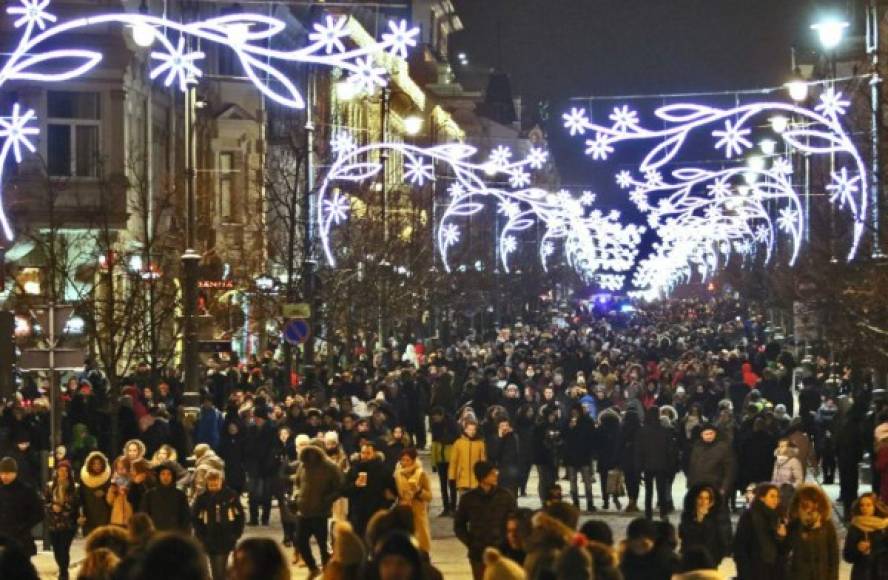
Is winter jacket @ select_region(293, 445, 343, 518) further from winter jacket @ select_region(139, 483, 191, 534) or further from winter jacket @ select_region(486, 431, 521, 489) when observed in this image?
winter jacket @ select_region(486, 431, 521, 489)

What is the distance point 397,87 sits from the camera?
94.9 metres

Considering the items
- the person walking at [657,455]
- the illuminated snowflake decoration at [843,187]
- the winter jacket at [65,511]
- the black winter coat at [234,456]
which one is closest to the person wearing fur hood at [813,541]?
the winter jacket at [65,511]

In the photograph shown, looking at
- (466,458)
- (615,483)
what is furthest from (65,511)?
(615,483)

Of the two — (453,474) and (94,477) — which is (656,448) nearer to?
Answer: (453,474)

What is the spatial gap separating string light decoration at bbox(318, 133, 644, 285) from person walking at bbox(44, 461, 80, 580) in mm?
14653

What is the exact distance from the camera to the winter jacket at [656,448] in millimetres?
27156

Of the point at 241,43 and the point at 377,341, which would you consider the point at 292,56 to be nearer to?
the point at 241,43

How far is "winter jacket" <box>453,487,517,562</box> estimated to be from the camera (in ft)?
58.2

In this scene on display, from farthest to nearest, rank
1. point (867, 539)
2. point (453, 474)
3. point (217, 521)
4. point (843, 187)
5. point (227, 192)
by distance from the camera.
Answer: point (227, 192) < point (843, 187) < point (453, 474) < point (217, 521) < point (867, 539)

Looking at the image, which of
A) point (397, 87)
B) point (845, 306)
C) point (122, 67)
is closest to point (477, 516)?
point (845, 306)

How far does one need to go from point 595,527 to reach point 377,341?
54.7 metres

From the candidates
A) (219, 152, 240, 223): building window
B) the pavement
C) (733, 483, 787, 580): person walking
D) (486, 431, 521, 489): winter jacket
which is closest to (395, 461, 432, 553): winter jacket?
the pavement

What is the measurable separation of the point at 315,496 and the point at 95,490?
211 centimetres

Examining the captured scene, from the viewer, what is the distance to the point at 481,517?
699 inches
